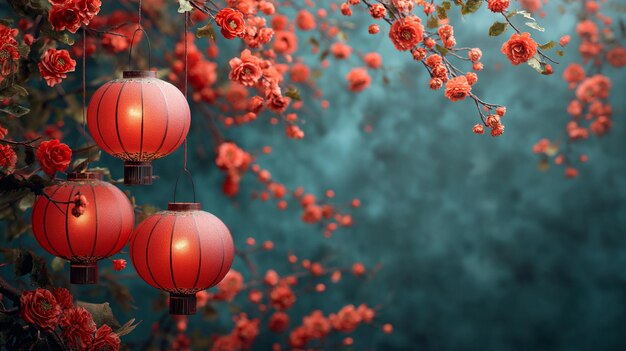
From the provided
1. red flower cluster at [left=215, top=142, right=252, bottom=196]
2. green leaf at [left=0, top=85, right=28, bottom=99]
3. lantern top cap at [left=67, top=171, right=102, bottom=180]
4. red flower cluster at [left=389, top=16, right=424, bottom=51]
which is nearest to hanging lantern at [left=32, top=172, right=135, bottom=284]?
lantern top cap at [left=67, top=171, right=102, bottom=180]

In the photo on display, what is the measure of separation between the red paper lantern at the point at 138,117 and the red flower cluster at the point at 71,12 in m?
0.15

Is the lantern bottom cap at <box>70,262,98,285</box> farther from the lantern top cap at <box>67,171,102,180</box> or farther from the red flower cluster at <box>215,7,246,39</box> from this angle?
the red flower cluster at <box>215,7,246,39</box>

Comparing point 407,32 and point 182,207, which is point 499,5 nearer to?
point 407,32

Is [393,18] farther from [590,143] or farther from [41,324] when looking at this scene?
[590,143]

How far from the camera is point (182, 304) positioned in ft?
6.15

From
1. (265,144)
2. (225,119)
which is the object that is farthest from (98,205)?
(265,144)

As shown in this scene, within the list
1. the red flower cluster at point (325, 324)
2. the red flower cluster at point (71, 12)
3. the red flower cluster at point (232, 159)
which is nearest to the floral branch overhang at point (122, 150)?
the red flower cluster at point (71, 12)

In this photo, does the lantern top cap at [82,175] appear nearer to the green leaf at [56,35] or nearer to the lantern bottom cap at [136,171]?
the lantern bottom cap at [136,171]

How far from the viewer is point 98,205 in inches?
70.8

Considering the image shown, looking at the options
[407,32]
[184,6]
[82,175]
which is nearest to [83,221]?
[82,175]

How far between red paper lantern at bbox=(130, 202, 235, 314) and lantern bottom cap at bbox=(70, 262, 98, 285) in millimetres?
117

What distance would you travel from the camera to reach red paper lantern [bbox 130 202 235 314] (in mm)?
1770

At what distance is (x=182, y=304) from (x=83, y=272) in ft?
0.77

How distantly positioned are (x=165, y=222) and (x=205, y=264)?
0.13 meters
